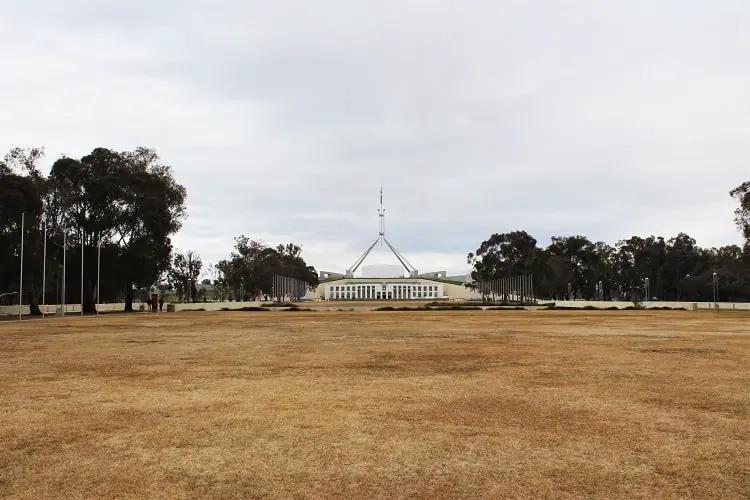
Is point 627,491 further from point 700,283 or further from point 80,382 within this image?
point 700,283

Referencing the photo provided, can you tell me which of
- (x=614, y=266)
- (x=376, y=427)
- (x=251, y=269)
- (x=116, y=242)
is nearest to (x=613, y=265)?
(x=614, y=266)

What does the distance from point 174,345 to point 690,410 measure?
1417 cm

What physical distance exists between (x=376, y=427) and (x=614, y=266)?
346ft

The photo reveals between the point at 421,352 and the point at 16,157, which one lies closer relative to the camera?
the point at 421,352

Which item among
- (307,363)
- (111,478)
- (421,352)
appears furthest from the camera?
(421,352)

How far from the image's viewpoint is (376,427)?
7188mm

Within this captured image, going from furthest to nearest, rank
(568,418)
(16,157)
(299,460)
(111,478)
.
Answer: (16,157) < (568,418) < (299,460) < (111,478)

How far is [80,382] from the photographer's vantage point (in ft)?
35.0

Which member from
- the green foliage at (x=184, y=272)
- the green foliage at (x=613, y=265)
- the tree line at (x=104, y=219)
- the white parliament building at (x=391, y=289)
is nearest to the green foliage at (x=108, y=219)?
the tree line at (x=104, y=219)

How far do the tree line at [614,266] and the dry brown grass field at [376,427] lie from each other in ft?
284

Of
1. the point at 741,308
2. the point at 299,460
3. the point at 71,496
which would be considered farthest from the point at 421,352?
the point at 741,308

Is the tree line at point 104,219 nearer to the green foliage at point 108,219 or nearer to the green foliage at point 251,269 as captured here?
the green foliage at point 108,219

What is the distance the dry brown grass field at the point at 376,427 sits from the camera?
17.0ft

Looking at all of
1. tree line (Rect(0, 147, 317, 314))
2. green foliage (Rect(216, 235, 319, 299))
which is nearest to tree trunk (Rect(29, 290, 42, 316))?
tree line (Rect(0, 147, 317, 314))
